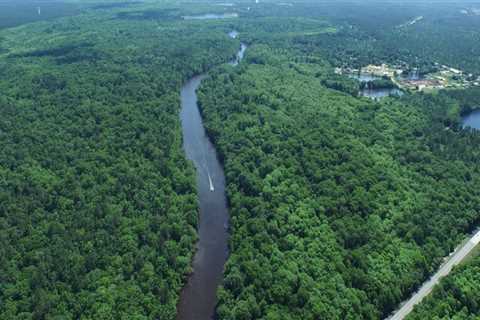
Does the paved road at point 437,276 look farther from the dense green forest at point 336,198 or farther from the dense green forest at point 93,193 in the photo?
the dense green forest at point 93,193

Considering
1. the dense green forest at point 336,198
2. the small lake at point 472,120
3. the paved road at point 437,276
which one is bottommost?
the paved road at point 437,276

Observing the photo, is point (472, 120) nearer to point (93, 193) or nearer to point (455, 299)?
point (455, 299)

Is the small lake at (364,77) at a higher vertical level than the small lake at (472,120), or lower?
higher

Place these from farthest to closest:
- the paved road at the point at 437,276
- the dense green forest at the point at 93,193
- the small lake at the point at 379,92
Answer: the small lake at the point at 379,92 → the paved road at the point at 437,276 → the dense green forest at the point at 93,193

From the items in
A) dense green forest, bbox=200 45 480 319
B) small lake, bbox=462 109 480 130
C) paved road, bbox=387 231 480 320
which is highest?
dense green forest, bbox=200 45 480 319

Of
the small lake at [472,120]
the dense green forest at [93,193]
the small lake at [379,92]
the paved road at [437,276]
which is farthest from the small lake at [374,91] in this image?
the paved road at [437,276]

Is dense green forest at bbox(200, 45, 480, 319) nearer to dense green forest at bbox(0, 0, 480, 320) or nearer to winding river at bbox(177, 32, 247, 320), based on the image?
dense green forest at bbox(0, 0, 480, 320)

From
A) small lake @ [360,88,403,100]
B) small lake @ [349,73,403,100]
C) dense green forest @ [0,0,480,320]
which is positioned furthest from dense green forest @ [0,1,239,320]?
small lake @ [349,73,403,100]
